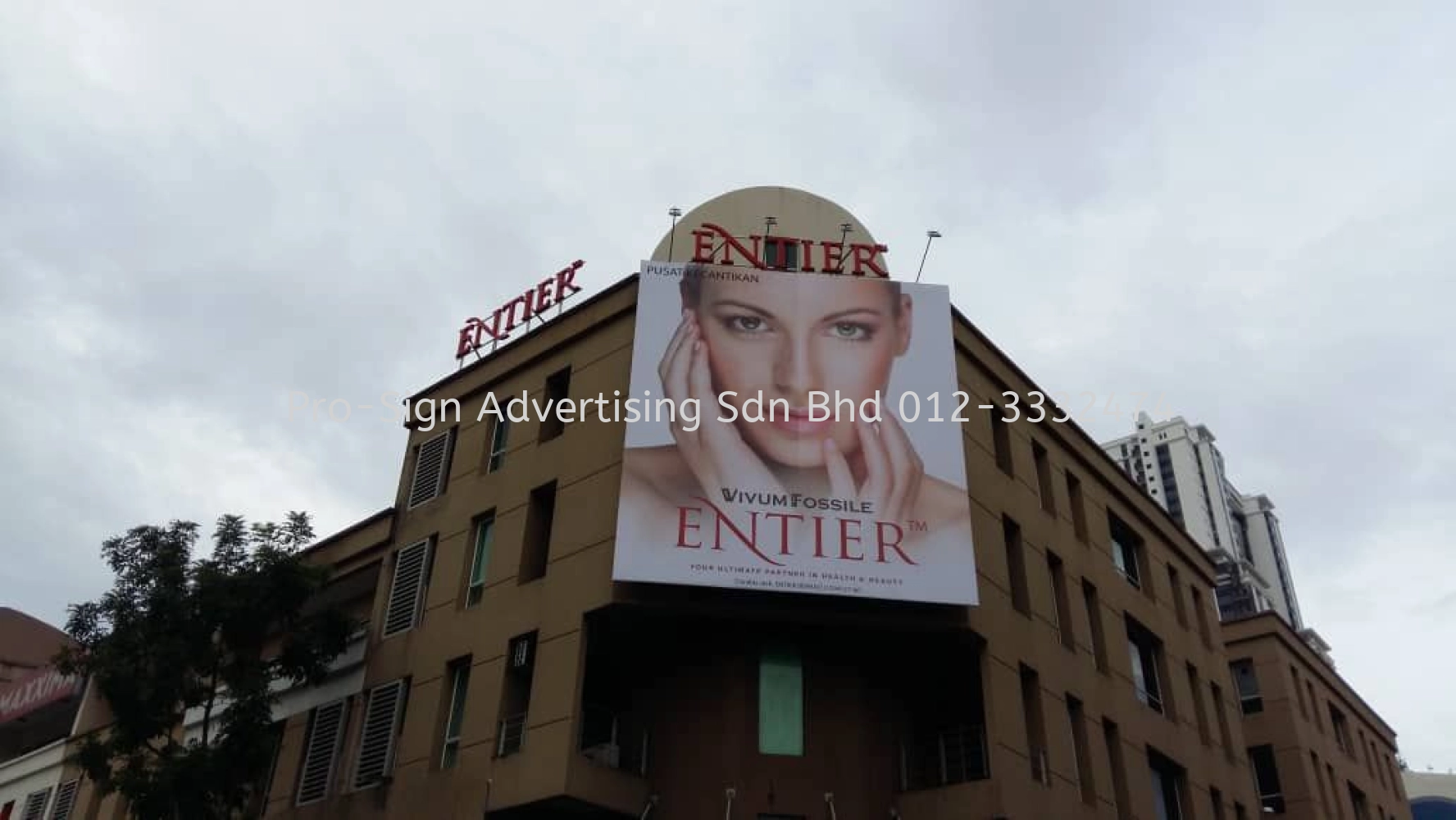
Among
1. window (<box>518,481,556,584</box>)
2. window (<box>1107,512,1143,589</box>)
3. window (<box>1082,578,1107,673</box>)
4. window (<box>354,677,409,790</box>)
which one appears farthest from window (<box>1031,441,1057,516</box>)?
window (<box>354,677,409,790</box>)

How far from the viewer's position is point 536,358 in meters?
31.9

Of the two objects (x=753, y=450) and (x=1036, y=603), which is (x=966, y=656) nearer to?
(x=1036, y=603)

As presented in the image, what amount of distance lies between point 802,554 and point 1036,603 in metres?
7.59

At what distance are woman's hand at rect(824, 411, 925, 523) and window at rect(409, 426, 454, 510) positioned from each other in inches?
442

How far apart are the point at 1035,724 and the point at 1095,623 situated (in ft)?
21.0

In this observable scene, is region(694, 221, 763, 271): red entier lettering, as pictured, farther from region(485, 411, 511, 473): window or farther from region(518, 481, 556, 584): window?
region(518, 481, 556, 584): window

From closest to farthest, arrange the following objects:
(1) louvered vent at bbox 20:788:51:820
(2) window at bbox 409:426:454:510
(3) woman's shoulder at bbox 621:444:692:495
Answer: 1. (3) woman's shoulder at bbox 621:444:692:495
2. (2) window at bbox 409:426:454:510
3. (1) louvered vent at bbox 20:788:51:820

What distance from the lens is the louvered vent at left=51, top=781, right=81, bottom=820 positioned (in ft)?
128

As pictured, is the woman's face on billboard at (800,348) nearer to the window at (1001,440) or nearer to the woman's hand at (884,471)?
the woman's hand at (884,471)

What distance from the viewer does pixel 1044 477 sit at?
34.2m

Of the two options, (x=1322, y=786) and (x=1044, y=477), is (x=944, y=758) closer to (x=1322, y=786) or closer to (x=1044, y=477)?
(x=1044, y=477)

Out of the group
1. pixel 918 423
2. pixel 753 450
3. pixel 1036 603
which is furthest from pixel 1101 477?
pixel 753 450

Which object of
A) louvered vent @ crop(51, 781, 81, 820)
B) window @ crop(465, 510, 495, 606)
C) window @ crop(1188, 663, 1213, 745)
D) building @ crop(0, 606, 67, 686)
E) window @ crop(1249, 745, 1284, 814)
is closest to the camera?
window @ crop(465, 510, 495, 606)

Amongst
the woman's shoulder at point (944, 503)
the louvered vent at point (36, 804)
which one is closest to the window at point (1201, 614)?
the woman's shoulder at point (944, 503)
